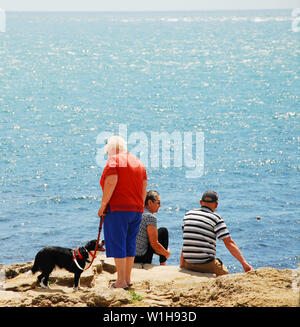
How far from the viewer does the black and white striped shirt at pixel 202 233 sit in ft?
26.4

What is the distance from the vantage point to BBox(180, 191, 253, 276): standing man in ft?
26.4

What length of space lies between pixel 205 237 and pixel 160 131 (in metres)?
26.9

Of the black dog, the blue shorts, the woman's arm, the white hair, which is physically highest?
the white hair

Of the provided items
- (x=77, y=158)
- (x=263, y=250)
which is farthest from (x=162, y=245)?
(x=77, y=158)

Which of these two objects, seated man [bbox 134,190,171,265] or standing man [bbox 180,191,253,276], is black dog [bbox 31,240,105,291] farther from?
standing man [bbox 180,191,253,276]

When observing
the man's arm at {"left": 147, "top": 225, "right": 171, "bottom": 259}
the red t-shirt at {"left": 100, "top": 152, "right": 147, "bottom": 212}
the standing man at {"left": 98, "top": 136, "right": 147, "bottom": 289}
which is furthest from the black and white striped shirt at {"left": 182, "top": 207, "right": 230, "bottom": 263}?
the red t-shirt at {"left": 100, "top": 152, "right": 147, "bottom": 212}

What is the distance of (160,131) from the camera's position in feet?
114

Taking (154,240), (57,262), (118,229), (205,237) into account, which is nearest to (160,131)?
(154,240)

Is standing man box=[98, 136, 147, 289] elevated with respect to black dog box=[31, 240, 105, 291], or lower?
elevated

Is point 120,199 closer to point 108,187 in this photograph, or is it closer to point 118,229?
point 108,187

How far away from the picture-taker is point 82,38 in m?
108

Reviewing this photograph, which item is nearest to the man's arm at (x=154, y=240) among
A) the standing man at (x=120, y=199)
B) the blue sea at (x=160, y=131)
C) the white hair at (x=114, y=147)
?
the standing man at (x=120, y=199)
